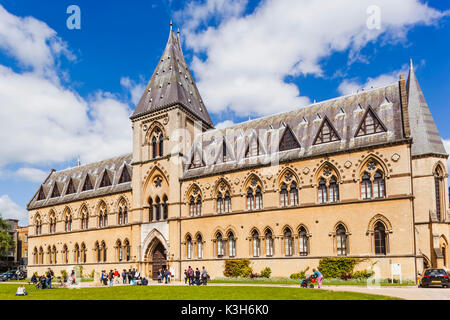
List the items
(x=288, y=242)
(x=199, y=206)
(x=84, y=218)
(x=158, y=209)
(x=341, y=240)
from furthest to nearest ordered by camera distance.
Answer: (x=84, y=218), (x=158, y=209), (x=199, y=206), (x=288, y=242), (x=341, y=240)

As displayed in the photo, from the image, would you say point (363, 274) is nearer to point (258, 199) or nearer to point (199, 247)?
point (258, 199)

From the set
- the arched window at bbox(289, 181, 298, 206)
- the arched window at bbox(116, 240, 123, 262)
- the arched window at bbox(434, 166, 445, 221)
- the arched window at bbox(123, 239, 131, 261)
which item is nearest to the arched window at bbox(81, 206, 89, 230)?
the arched window at bbox(116, 240, 123, 262)

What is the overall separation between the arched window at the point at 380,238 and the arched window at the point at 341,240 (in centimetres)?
228

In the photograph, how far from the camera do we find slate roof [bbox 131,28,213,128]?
44531mm

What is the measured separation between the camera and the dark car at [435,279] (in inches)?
980

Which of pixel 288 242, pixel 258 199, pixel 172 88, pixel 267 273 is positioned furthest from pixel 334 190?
pixel 172 88

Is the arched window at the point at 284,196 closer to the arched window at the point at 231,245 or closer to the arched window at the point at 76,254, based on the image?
the arched window at the point at 231,245

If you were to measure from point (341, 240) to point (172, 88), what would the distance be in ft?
78.7

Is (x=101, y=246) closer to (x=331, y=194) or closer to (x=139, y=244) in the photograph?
(x=139, y=244)

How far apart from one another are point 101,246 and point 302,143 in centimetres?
2706

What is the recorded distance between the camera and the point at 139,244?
143 ft

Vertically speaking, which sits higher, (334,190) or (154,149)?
(154,149)

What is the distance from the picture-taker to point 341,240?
32.3 m
